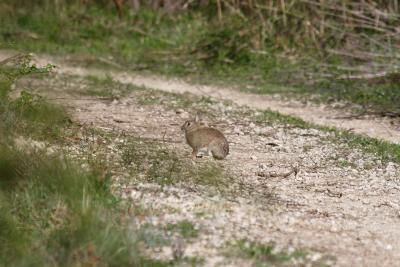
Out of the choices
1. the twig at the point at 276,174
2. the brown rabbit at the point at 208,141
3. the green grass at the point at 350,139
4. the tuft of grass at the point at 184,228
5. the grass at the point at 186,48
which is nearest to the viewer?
the tuft of grass at the point at 184,228

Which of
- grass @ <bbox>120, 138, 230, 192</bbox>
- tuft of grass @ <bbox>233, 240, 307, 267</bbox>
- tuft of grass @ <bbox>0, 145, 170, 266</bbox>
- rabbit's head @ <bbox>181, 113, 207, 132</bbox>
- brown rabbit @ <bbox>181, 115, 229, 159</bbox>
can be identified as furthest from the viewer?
rabbit's head @ <bbox>181, 113, 207, 132</bbox>

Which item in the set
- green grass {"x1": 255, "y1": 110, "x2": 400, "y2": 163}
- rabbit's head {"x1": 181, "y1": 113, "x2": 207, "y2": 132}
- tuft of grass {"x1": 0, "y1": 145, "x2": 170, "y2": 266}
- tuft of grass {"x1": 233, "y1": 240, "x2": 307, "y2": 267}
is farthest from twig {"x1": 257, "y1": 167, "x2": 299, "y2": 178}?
tuft of grass {"x1": 233, "y1": 240, "x2": 307, "y2": 267}

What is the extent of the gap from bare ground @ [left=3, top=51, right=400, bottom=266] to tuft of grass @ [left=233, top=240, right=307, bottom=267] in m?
0.08

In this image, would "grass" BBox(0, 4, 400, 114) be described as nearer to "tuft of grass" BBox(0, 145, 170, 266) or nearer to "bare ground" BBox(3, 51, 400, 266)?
"bare ground" BBox(3, 51, 400, 266)

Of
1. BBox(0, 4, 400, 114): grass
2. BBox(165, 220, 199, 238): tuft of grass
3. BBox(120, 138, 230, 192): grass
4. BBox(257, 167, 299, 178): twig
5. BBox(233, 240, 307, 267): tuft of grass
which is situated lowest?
BBox(0, 4, 400, 114): grass

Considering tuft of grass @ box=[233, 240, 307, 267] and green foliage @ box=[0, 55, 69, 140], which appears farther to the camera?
green foliage @ box=[0, 55, 69, 140]

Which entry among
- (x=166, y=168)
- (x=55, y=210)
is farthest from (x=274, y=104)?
(x=55, y=210)

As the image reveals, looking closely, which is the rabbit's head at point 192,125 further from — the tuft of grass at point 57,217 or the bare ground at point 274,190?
the tuft of grass at point 57,217

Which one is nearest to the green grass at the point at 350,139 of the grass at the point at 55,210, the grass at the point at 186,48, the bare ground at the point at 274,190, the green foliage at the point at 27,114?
the bare ground at the point at 274,190

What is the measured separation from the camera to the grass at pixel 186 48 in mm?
12477

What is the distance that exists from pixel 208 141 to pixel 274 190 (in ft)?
2.81

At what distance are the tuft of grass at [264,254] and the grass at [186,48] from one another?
577cm

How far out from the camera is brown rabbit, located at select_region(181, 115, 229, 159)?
779 cm

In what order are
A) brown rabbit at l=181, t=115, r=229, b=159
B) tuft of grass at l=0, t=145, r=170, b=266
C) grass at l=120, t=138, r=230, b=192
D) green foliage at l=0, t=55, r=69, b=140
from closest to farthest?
tuft of grass at l=0, t=145, r=170, b=266 < green foliage at l=0, t=55, r=69, b=140 < grass at l=120, t=138, r=230, b=192 < brown rabbit at l=181, t=115, r=229, b=159
